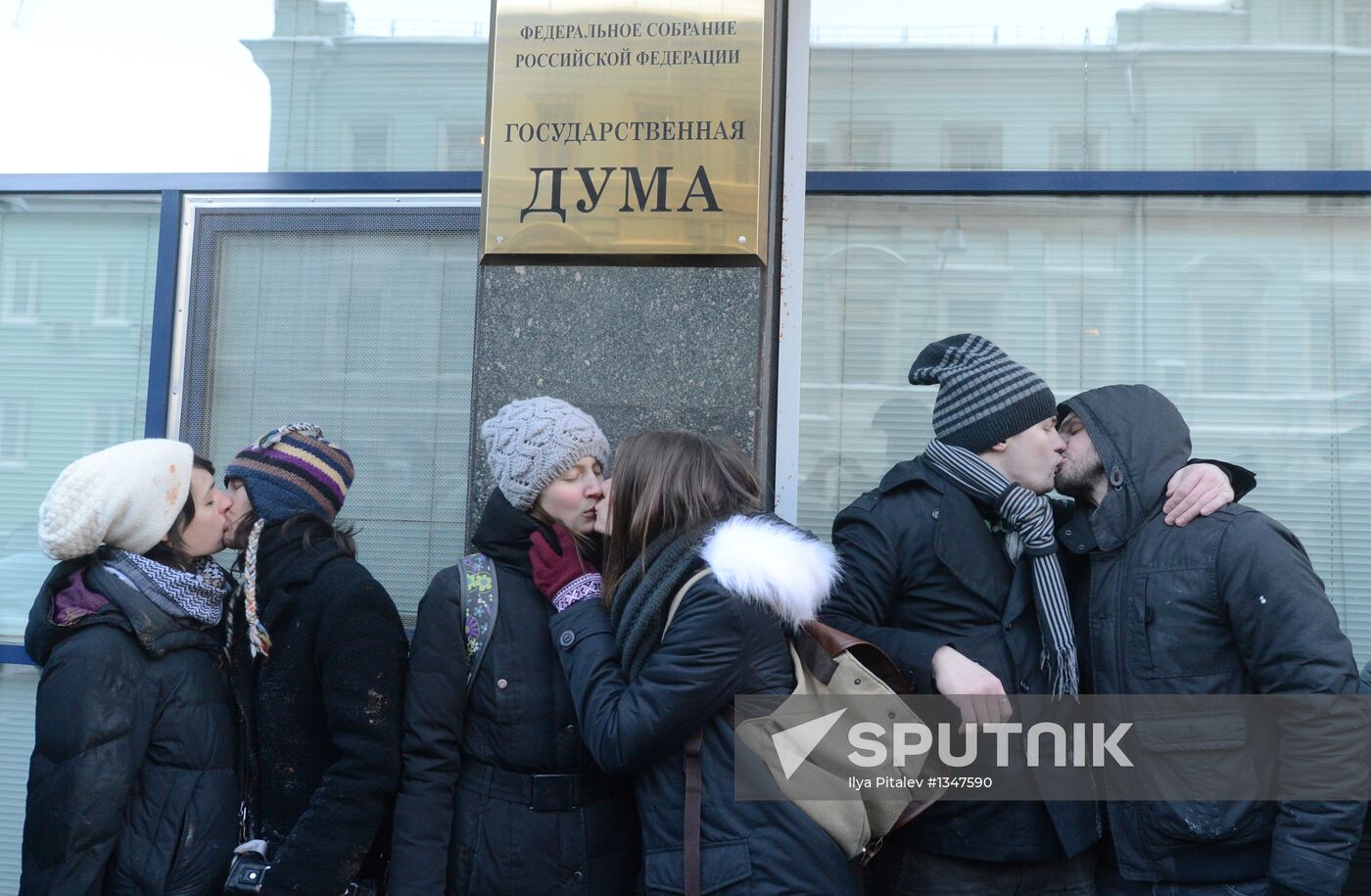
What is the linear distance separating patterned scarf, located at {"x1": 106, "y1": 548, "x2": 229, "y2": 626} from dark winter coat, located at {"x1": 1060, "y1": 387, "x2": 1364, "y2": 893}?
7.10 ft

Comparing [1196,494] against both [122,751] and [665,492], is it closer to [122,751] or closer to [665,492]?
[665,492]

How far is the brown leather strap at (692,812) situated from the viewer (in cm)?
236

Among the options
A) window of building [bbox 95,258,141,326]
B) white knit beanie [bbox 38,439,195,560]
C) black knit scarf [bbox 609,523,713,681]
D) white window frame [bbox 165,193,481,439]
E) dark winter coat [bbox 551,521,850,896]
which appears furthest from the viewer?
window of building [bbox 95,258,141,326]

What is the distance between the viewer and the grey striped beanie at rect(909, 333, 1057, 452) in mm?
3000

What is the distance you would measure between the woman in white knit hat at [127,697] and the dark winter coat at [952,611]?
1.55 m

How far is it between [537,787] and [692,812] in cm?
40

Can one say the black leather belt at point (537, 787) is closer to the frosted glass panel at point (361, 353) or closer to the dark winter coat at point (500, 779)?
the dark winter coat at point (500, 779)

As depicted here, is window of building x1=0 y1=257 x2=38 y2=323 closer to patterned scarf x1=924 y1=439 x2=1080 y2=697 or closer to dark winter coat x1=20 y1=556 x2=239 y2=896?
dark winter coat x1=20 y1=556 x2=239 y2=896

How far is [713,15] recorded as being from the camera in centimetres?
349

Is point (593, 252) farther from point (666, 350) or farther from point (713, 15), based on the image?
point (713, 15)

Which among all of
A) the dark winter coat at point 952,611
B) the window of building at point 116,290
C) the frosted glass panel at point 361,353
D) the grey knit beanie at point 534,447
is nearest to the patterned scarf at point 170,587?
the grey knit beanie at point 534,447

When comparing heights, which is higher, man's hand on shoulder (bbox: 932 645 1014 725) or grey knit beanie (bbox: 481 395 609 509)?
grey knit beanie (bbox: 481 395 609 509)

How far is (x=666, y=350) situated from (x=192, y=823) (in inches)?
68.2

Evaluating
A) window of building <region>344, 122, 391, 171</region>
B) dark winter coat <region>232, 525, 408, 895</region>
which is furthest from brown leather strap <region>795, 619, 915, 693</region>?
window of building <region>344, 122, 391, 171</region>
